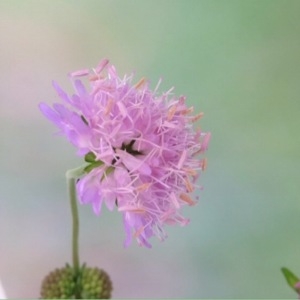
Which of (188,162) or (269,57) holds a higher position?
(269,57)

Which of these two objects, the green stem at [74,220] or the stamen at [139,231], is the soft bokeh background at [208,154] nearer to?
the green stem at [74,220]

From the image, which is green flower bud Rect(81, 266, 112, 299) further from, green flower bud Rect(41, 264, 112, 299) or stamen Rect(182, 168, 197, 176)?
stamen Rect(182, 168, 197, 176)

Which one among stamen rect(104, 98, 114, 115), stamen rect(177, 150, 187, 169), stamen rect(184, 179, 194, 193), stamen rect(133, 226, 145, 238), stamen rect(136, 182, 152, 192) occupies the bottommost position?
stamen rect(133, 226, 145, 238)

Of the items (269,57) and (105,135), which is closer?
(105,135)

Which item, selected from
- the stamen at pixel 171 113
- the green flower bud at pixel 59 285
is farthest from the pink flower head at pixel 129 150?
the green flower bud at pixel 59 285

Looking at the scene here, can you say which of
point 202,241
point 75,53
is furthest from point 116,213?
point 75,53

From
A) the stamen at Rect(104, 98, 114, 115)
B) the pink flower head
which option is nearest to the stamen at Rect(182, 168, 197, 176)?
the pink flower head

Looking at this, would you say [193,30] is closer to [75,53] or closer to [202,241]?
[75,53]
